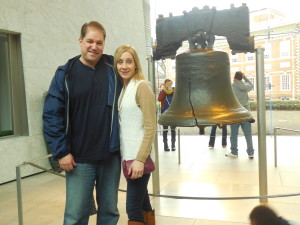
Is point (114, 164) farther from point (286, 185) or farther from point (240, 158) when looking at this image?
point (240, 158)

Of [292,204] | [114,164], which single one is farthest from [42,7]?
[292,204]

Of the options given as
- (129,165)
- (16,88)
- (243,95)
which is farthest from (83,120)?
(243,95)

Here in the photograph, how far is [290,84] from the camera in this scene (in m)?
11.8

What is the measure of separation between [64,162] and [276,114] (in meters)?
11.0

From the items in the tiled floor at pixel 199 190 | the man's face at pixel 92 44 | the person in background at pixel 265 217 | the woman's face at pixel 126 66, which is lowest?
the tiled floor at pixel 199 190

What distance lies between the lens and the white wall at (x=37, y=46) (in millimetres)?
5531

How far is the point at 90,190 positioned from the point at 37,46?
4.48 m

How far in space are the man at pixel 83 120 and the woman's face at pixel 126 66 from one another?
0.07 metres

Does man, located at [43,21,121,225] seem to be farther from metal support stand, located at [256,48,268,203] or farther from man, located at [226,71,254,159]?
man, located at [226,71,254,159]

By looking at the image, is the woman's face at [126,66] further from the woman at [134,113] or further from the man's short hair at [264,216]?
the man's short hair at [264,216]

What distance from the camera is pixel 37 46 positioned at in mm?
5973

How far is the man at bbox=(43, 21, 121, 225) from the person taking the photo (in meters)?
2.01

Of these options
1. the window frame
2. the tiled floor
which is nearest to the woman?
the tiled floor

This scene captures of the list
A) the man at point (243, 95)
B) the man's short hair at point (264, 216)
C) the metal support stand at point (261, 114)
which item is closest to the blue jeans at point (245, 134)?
the man at point (243, 95)
